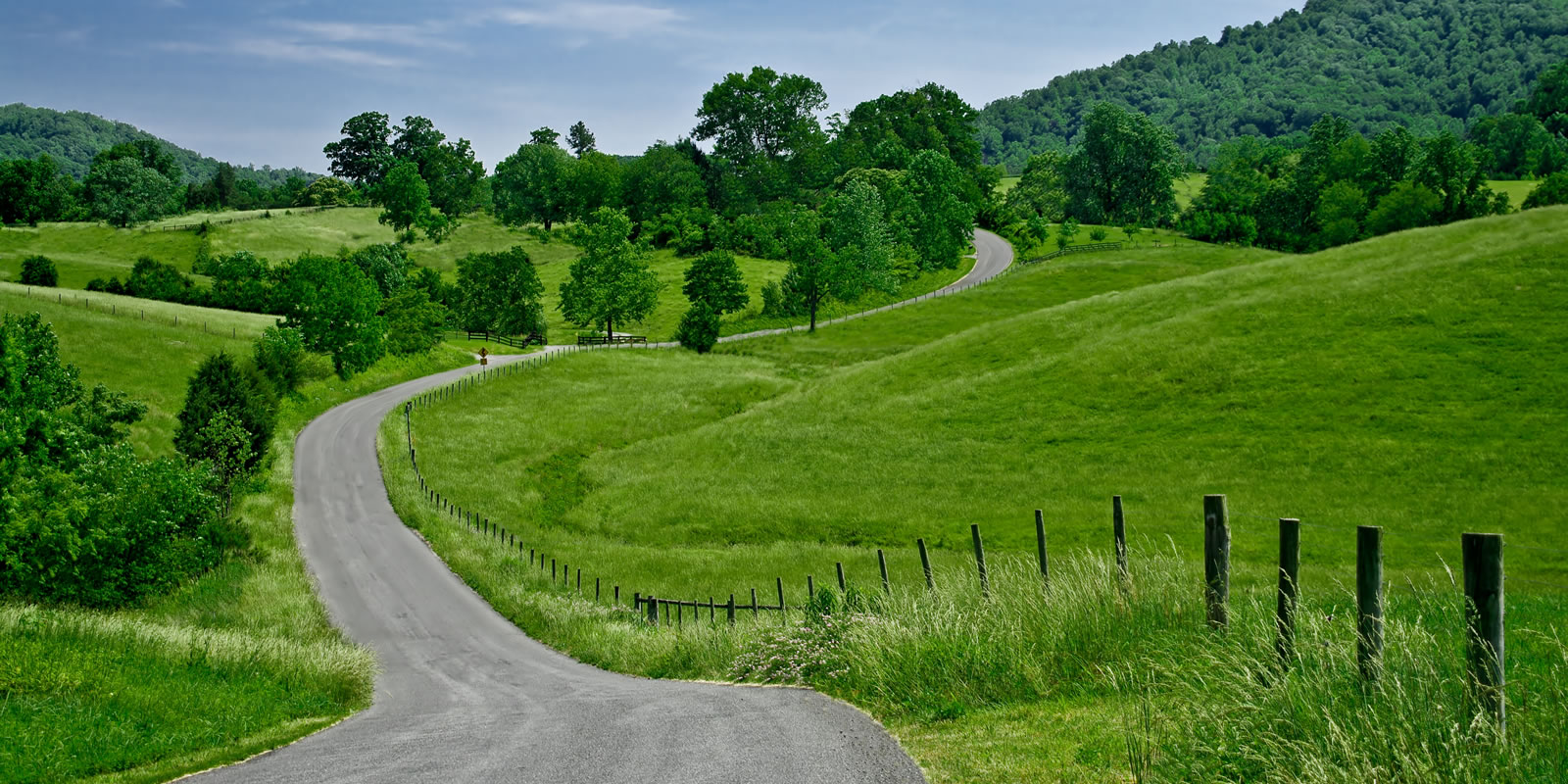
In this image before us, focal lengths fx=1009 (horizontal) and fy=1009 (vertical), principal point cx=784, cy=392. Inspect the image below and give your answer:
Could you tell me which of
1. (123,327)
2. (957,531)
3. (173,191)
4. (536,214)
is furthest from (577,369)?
(173,191)

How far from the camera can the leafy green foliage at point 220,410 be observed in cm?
5781

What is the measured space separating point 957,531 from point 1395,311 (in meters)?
31.0

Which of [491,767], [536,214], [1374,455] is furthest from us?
[536,214]

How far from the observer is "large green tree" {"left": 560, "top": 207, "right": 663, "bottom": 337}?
119125mm

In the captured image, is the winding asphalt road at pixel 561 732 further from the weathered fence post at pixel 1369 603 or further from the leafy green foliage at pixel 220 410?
the leafy green foliage at pixel 220 410

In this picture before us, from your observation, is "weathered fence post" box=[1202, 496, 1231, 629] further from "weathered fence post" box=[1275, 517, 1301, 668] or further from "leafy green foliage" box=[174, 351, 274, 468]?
"leafy green foliage" box=[174, 351, 274, 468]

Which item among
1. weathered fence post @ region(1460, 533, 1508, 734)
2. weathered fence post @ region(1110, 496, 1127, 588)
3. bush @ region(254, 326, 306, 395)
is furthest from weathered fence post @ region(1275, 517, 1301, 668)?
bush @ region(254, 326, 306, 395)

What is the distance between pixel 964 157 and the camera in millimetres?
187625

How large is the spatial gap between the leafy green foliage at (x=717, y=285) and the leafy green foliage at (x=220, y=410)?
60753mm

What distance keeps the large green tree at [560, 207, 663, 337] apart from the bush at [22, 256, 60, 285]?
56.1 metres

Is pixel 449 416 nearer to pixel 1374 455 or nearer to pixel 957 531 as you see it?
pixel 957 531

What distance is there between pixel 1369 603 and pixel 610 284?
116043 millimetres

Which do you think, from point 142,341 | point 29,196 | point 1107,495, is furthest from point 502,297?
point 1107,495

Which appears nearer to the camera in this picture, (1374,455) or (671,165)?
(1374,455)
